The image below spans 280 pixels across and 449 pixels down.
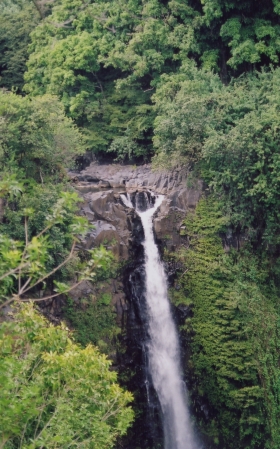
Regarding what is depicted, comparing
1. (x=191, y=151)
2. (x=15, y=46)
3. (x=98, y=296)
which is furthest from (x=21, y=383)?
(x=15, y=46)

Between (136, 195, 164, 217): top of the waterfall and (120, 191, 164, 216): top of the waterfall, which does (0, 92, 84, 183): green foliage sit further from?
(136, 195, 164, 217): top of the waterfall

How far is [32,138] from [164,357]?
6.29 meters

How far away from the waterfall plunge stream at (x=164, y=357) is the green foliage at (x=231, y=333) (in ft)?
1.35

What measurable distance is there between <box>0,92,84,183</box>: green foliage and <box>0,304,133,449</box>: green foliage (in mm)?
7298

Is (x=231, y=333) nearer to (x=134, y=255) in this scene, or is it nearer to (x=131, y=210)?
(x=134, y=255)

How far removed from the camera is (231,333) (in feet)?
48.6

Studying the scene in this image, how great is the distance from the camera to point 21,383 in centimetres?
773

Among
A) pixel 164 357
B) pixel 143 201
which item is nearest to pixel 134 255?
pixel 143 201

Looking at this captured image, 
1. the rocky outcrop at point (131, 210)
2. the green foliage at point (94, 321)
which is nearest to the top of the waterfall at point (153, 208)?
the rocky outcrop at point (131, 210)

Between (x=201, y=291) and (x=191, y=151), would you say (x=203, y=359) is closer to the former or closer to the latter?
(x=201, y=291)

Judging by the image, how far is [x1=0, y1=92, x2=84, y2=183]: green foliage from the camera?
14.5 metres

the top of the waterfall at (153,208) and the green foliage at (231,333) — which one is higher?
the top of the waterfall at (153,208)

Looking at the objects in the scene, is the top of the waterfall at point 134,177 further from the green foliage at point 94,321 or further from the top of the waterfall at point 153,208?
the green foliage at point 94,321

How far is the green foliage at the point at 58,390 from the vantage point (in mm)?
6953
